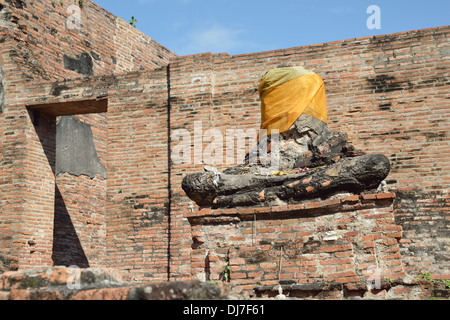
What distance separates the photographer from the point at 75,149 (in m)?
11.6

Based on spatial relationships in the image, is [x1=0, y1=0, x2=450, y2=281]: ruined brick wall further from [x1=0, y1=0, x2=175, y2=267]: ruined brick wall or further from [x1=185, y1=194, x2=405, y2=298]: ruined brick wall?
[x1=185, y1=194, x2=405, y2=298]: ruined brick wall

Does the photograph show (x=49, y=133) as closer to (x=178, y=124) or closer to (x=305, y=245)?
(x=178, y=124)

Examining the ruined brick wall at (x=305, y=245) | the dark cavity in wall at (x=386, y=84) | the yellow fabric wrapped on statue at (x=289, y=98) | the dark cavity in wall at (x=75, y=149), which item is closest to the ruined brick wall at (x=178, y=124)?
the dark cavity in wall at (x=386, y=84)

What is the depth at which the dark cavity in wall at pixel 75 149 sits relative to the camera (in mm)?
11359

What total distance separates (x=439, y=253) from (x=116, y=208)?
513cm

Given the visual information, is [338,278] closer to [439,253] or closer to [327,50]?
[439,253]

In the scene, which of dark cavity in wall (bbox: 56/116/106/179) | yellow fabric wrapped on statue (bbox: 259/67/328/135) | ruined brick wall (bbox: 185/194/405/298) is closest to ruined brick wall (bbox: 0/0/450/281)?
dark cavity in wall (bbox: 56/116/106/179)

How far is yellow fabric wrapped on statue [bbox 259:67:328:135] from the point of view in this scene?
5992 mm

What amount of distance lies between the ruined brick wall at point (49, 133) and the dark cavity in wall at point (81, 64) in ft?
0.06

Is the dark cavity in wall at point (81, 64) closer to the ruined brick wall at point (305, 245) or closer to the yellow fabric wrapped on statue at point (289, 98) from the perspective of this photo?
the yellow fabric wrapped on statue at point (289, 98)

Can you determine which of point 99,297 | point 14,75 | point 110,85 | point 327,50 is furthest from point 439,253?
point 14,75

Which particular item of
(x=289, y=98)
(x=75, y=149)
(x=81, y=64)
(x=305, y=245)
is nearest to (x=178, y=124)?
(x=75, y=149)

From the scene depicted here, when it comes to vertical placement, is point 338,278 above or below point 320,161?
below
